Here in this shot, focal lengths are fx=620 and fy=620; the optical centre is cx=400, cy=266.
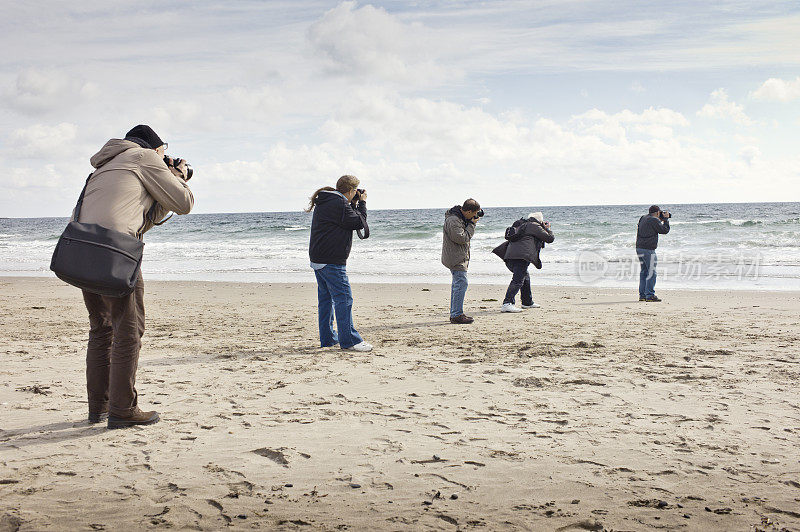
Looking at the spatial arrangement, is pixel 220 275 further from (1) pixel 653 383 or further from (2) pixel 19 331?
(1) pixel 653 383

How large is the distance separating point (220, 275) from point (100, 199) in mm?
13789

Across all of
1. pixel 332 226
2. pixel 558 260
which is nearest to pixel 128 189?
pixel 332 226

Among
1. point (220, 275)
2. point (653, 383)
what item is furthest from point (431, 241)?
point (653, 383)

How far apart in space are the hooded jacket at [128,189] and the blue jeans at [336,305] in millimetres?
2537

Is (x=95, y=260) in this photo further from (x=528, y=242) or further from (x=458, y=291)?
(x=528, y=242)

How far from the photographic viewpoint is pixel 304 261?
68.9 ft

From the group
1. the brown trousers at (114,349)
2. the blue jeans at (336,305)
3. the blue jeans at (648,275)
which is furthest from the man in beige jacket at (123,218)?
the blue jeans at (648,275)

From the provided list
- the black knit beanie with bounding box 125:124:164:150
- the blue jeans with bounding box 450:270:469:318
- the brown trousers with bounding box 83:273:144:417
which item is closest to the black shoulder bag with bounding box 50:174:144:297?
the brown trousers with bounding box 83:273:144:417

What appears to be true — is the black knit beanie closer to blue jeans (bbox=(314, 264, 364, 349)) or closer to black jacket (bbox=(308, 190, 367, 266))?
black jacket (bbox=(308, 190, 367, 266))

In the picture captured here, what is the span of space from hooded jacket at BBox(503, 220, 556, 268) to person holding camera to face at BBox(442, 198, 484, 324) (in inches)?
53.1

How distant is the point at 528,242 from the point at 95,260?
6.90 metres

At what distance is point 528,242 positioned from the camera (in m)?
9.17

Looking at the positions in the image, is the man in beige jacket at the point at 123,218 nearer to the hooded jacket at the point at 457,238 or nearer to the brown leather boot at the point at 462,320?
the hooded jacket at the point at 457,238

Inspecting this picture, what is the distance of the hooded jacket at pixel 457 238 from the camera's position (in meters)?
7.82
